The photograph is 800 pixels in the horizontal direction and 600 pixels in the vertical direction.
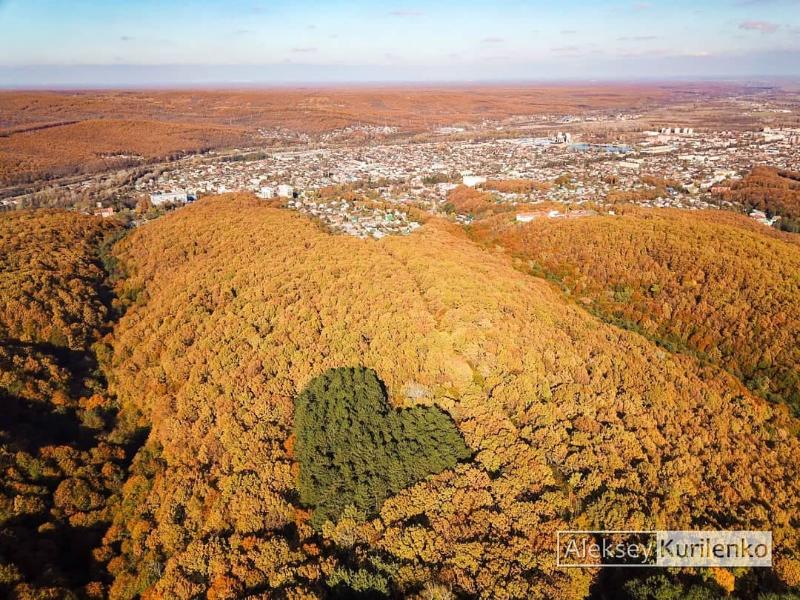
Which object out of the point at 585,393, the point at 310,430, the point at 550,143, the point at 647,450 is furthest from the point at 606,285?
the point at 550,143

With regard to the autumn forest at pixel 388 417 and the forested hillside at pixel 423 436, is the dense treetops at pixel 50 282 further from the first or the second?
the forested hillside at pixel 423 436

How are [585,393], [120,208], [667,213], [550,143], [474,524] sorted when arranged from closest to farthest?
[474,524] → [585,393] → [667,213] → [120,208] → [550,143]

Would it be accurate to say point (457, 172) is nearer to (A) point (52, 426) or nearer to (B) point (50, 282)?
(B) point (50, 282)

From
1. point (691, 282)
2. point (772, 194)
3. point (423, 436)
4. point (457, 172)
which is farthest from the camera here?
point (457, 172)

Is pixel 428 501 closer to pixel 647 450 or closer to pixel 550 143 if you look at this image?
pixel 647 450

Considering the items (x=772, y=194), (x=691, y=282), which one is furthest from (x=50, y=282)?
(x=772, y=194)

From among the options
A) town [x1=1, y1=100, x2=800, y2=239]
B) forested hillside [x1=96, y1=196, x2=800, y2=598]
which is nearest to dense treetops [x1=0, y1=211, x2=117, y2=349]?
forested hillside [x1=96, y1=196, x2=800, y2=598]
